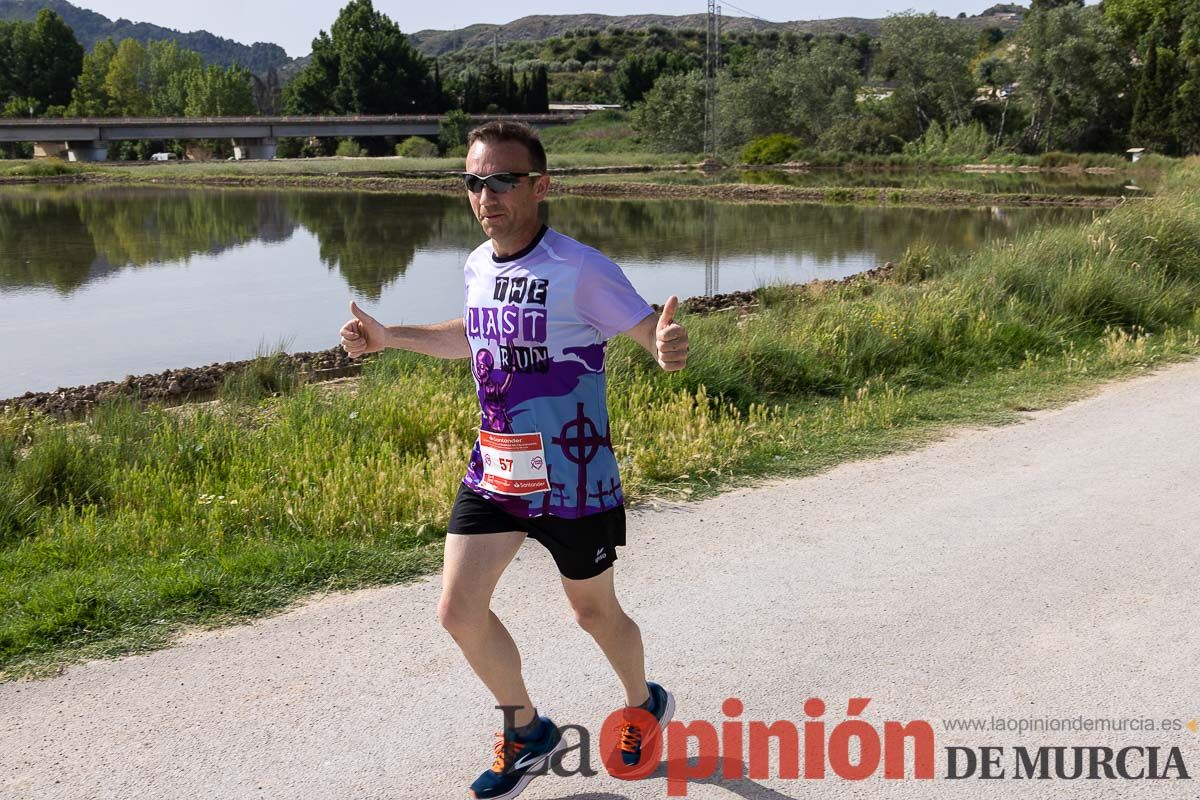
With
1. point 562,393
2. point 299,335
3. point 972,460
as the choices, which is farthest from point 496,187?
point 299,335

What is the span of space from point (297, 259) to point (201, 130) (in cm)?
7840

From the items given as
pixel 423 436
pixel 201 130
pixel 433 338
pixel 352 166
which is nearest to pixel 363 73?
pixel 201 130

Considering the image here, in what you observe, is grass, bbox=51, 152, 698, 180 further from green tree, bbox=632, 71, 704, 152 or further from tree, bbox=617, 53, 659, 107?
tree, bbox=617, 53, 659, 107

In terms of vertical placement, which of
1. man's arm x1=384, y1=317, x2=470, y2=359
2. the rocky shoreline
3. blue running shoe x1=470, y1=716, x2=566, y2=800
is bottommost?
the rocky shoreline

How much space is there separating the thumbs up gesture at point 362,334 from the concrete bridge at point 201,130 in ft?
321

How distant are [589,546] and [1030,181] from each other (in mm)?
64176

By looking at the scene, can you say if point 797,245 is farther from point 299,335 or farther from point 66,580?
point 66,580

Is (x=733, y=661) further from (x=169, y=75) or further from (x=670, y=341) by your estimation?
(x=169, y=75)

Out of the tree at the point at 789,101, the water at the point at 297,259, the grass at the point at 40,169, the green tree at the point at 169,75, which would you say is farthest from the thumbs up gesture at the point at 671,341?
the green tree at the point at 169,75

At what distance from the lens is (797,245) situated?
34.8 m

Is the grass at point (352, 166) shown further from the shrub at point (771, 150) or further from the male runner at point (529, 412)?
the male runner at point (529, 412)

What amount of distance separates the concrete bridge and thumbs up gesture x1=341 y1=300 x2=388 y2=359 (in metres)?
97.9

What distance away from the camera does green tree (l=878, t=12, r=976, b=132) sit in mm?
85750

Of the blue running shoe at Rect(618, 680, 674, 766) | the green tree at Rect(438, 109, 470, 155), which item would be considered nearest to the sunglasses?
the blue running shoe at Rect(618, 680, 674, 766)
